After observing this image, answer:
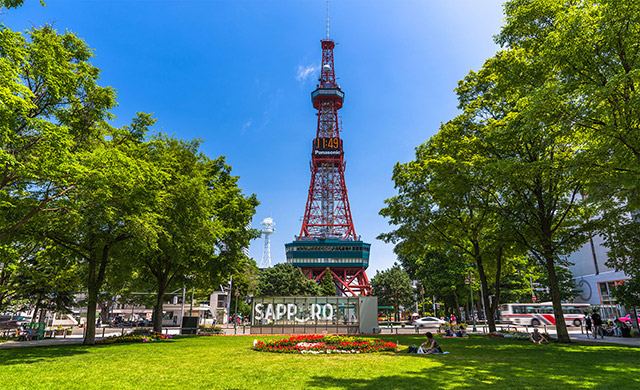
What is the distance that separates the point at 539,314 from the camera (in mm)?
44375

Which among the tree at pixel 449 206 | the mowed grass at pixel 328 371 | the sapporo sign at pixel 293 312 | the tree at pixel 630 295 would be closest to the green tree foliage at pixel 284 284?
the sapporo sign at pixel 293 312

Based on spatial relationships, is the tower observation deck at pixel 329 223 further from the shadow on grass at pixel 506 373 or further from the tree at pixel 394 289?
the shadow on grass at pixel 506 373

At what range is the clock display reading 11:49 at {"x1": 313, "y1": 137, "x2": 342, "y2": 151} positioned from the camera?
356 feet

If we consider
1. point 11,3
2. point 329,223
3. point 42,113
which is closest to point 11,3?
point 11,3

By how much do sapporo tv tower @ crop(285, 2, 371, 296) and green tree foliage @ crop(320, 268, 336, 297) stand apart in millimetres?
1678

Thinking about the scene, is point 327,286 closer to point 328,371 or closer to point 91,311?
point 91,311

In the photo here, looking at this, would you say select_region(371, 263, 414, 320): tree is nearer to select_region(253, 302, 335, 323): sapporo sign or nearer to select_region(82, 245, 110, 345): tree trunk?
select_region(253, 302, 335, 323): sapporo sign

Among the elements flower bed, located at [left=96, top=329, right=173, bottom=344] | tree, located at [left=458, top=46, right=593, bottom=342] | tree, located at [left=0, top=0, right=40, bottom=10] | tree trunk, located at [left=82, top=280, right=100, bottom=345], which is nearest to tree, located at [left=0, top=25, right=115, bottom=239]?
tree, located at [left=0, top=0, right=40, bottom=10]

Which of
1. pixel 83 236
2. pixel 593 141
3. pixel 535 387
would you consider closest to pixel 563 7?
pixel 593 141

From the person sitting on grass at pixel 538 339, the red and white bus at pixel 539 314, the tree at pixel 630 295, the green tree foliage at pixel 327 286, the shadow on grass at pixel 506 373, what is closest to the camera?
the shadow on grass at pixel 506 373

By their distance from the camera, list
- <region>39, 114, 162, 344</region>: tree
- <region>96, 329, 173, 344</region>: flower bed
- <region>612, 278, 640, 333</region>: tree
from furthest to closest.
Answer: <region>612, 278, 640, 333</region>: tree < <region>96, 329, 173, 344</region>: flower bed < <region>39, 114, 162, 344</region>: tree

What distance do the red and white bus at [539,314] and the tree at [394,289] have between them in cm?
2520

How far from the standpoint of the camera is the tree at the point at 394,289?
70750 mm

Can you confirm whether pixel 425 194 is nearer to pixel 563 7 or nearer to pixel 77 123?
pixel 563 7
